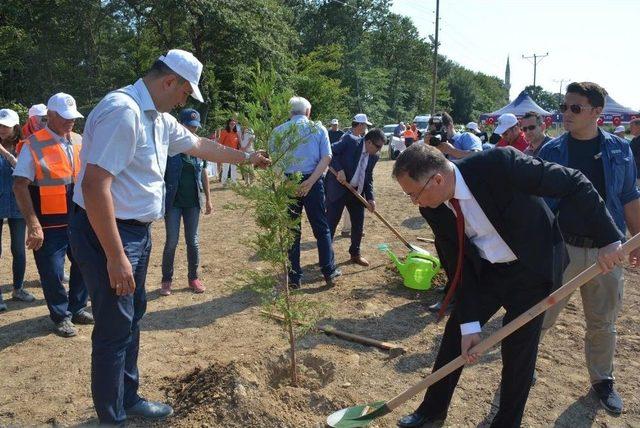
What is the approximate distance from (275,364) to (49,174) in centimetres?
271

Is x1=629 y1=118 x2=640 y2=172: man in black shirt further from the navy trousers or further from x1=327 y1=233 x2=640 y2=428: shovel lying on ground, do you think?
x1=327 y1=233 x2=640 y2=428: shovel lying on ground

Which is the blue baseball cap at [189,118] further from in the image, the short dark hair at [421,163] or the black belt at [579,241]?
the black belt at [579,241]

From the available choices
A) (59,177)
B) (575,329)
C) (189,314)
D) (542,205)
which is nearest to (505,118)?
(575,329)

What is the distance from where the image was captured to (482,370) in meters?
4.14

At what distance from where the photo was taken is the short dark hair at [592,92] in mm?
3584

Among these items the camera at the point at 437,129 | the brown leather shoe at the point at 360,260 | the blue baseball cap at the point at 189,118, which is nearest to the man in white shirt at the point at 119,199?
the blue baseball cap at the point at 189,118

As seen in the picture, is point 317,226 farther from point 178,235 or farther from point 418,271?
point 178,235

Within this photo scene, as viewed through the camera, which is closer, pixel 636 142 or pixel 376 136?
pixel 376 136

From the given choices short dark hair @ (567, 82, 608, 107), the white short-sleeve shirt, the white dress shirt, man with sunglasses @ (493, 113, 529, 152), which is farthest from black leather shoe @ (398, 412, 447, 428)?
man with sunglasses @ (493, 113, 529, 152)

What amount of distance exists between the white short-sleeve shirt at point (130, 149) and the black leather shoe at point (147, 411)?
129 centimetres

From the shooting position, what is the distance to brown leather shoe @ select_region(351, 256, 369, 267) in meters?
7.04

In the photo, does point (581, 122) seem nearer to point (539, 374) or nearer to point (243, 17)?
point (539, 374)

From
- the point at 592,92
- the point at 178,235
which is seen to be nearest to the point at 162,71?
the point at 592,92

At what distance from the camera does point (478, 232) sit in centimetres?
290
